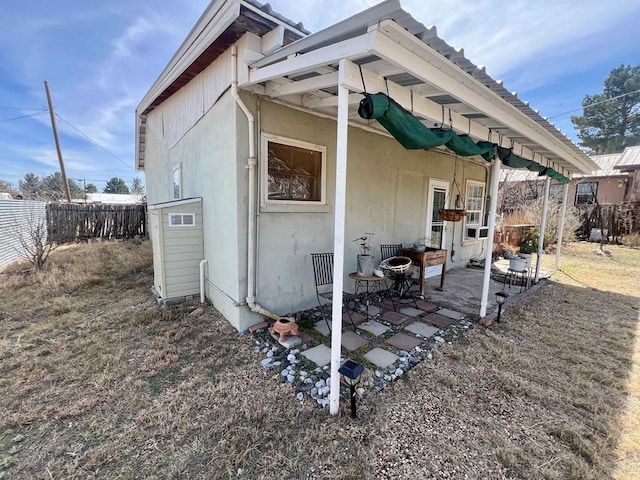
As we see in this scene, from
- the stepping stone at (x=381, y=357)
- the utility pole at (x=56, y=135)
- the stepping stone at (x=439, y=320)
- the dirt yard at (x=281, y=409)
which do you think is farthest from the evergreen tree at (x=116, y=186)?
the stepping stone at (x=381, y=357)

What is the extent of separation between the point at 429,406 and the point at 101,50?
1575 centimetres

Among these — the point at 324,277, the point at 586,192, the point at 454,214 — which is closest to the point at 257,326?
the point at 324,277

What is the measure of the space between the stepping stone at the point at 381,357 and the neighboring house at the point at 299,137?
4.27ft

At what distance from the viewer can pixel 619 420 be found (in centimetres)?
213

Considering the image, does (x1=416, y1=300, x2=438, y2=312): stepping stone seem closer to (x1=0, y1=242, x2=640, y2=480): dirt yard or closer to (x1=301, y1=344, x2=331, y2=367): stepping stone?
(x1=0, y1=242, x2=640, y2=480): dirt yard

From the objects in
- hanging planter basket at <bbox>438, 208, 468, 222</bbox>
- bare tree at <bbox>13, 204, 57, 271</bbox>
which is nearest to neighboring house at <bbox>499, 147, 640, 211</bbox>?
hanging planter basket at <bbox>438, 208, 468, 222</bbox>

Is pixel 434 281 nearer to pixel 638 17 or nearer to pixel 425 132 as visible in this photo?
pixel 425 132

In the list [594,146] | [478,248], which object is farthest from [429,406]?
[594,146]

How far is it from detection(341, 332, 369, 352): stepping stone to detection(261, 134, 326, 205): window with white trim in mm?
1852

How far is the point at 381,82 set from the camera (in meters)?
2.36

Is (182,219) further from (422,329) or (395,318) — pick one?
(422,329)

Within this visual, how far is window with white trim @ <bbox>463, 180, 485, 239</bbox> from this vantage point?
23.4ft

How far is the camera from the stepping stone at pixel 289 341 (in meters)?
3.08

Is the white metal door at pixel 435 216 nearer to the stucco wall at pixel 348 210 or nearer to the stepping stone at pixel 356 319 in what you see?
the stucco wall at pixel 348 210
